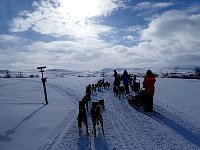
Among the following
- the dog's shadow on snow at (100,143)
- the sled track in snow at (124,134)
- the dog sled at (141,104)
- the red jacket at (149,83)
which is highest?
the red jacket at (149,83)

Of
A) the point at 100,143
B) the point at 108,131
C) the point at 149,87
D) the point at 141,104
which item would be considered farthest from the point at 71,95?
the point at 100,143

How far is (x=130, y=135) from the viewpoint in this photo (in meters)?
7.53

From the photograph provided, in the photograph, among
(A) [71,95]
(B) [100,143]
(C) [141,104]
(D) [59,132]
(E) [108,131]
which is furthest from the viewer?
(A) [71,95]

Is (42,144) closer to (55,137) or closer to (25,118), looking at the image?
(55,137)

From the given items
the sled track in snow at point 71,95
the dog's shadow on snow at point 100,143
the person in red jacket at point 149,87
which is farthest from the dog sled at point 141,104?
the dog's shadow on snow at point 100,143

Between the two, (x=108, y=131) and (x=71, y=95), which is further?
(x=71, y=95)

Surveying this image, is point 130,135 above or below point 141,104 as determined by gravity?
below

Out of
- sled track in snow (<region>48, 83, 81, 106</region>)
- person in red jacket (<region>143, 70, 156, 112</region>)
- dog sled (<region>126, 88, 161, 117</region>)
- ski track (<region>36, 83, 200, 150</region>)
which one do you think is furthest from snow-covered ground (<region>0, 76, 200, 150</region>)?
sled track in snow (<region>48, 83, 81, 106</region>)

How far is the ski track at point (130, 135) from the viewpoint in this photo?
667cm

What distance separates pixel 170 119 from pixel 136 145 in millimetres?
3560

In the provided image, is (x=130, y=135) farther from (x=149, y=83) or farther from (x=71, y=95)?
(x=71, y=95)

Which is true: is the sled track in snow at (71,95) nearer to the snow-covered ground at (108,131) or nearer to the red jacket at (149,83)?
the red jacket at (149,83)

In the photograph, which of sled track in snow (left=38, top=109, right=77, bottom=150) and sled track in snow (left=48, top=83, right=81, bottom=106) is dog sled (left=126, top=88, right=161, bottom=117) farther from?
sled track in snow (left=48, top=83, right=81, bottom=106)

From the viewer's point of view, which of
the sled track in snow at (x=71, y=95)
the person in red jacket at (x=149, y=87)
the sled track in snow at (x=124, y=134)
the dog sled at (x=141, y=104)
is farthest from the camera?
the sled track in snow at (x=71, y=95)
